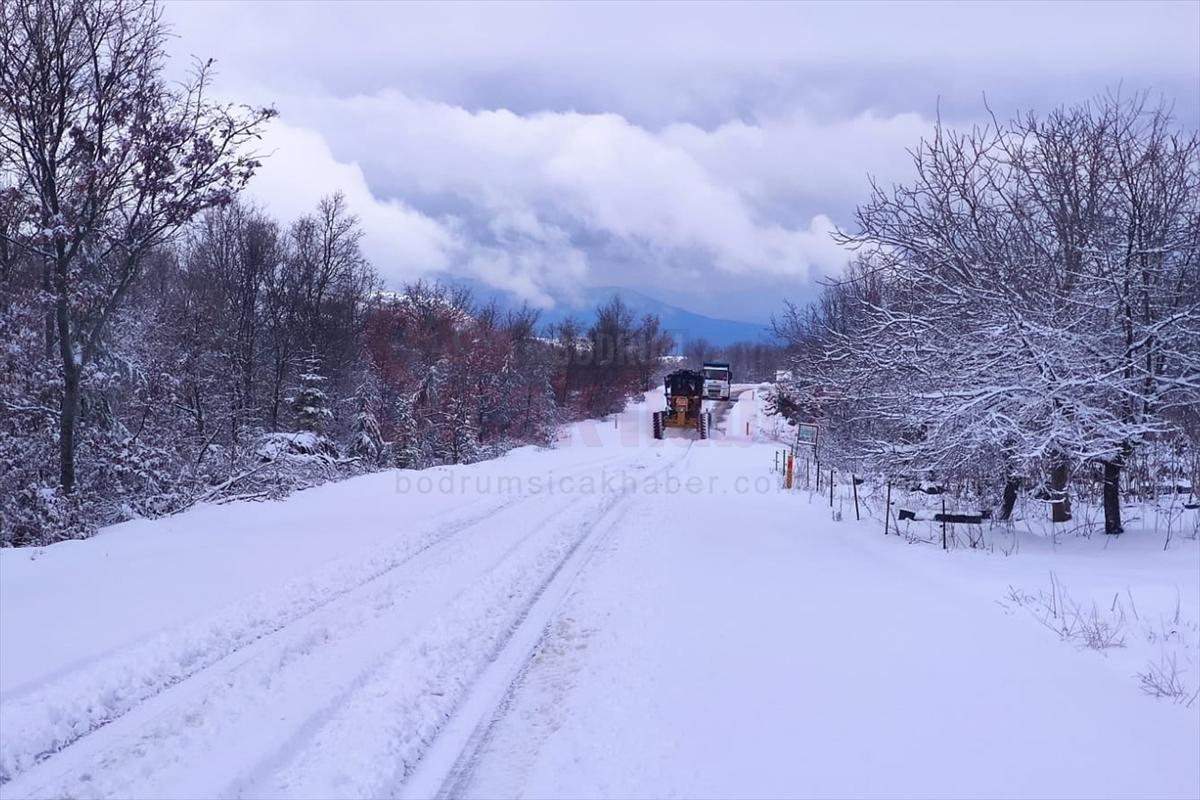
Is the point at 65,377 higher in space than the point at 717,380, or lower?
lower

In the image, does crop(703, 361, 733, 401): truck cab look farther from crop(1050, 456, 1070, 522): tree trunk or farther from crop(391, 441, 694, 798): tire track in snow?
crop(391, 441, 694, 798): tire track in snow

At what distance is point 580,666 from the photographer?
6.49 meters

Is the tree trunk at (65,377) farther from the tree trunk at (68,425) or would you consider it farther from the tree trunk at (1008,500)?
the tree trunk at (1008,500)

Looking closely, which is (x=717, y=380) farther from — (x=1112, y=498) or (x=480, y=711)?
(x=480, y=711)

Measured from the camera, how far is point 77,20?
11.7m

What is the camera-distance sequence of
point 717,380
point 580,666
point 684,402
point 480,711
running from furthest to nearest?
point 717,380 < point 684,402 < point 580,666 < point 480,711

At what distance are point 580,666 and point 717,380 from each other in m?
57.6

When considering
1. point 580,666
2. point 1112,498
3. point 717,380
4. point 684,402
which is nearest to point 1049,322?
point 1112,498

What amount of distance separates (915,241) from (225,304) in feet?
95.1

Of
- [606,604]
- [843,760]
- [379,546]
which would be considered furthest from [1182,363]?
[379,546]

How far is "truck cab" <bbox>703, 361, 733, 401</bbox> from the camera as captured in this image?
62188 millimetres

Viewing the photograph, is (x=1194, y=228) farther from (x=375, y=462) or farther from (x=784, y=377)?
(x=784, y=377)

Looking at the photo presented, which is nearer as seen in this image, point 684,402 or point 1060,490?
point 1060,490

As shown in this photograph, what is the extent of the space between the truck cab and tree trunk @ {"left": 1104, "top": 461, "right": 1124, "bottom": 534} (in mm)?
48836
